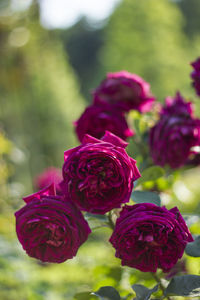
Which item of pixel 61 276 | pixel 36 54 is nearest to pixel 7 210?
pixel 61 276

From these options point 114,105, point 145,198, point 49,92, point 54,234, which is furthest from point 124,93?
point 49,92

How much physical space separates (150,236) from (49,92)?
863 cm

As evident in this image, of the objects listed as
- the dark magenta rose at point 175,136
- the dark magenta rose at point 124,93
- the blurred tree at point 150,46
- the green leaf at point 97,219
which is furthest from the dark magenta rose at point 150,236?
Answer: the blurred tree at point 150,46

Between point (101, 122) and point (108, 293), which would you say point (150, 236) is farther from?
point (101, 122)

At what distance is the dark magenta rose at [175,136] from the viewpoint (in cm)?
81

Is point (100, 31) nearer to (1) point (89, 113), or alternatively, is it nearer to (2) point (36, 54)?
(2) point (36, 54)

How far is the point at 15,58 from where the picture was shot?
7852 mm

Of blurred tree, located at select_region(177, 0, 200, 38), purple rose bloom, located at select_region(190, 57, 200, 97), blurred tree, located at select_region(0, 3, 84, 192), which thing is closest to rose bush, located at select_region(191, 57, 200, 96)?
purple rose bloom, located at select_region(190, 57, 200, 97)

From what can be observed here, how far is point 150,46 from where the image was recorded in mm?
11258

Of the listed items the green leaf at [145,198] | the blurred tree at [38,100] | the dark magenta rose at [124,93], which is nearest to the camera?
the green leaf at [145,198]

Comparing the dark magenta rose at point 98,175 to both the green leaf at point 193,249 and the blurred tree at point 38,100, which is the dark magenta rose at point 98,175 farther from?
the blurred tree at point 38,100

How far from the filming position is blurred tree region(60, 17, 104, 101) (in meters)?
20.0

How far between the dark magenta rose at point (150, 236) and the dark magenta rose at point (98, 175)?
0.12 feet

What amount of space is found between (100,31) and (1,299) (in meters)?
A: 21.6
